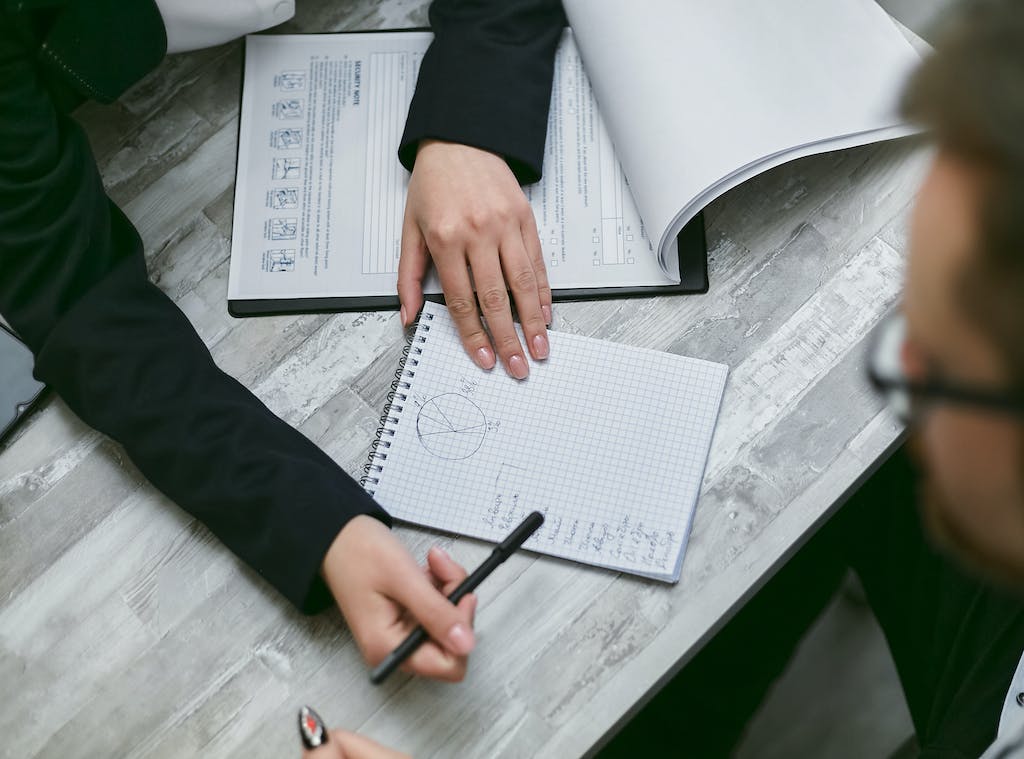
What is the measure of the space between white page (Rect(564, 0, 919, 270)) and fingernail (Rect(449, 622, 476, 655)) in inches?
14.9

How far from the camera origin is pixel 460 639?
69cm

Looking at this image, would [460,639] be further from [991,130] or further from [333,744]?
[991,130]

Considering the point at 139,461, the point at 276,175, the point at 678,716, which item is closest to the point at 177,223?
the point at 276,175

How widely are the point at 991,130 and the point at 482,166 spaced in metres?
0.55

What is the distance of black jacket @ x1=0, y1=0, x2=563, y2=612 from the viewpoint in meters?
0.76

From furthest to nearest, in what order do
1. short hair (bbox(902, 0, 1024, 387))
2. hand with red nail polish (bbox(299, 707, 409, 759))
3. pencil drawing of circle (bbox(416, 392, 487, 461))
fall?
pencil drawing of circle (bbox(416, 392, 487, 461))
hand with red nail polish (bbox(299, 707, 409, 759))
short hair (bbox(902, 0, 1024, 387))

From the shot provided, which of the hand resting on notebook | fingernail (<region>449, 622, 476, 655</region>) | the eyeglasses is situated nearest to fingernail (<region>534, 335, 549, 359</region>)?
the hand resting on notebook

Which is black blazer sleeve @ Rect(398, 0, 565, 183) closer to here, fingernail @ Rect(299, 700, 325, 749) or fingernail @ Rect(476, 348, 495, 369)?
fingernail @ Rect(476, 348, 495, 369)

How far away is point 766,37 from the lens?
0.85m

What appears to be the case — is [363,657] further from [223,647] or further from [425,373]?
[425,373]

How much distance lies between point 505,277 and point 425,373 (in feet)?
0.38

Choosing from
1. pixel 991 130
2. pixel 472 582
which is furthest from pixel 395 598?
pixel 991 130

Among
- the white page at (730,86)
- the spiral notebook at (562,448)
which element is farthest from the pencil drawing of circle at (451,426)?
the white page at (730,86)

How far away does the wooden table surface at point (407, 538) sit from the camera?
733 millimetres
